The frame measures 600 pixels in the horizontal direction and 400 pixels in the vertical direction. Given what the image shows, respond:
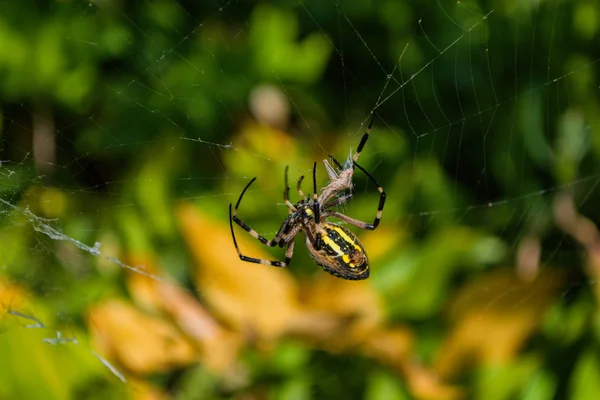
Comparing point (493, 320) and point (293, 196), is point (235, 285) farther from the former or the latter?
point (493, 320)

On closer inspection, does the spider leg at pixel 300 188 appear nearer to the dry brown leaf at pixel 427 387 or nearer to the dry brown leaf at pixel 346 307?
the dry brown leaf at pixel 346 307

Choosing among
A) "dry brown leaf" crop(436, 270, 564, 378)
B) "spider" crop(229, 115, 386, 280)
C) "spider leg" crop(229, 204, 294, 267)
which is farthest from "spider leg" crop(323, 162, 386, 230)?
"dry brown leaf" crop(436, 270, 564, 378)

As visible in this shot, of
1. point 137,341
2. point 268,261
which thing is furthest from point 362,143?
point 137,341

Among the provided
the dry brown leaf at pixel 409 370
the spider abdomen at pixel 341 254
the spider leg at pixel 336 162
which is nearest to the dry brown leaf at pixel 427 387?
the dry brown leaf at pixel 409 370

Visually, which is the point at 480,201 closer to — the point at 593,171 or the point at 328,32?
the point at 593,171

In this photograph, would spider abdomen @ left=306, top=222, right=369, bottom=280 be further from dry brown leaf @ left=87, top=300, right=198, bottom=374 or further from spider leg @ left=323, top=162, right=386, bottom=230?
dry brown leaf @ left=87, top=300, right=198, bottom=374

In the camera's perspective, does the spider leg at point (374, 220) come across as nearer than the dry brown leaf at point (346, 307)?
No

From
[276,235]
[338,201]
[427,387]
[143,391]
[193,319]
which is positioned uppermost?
[338,201]

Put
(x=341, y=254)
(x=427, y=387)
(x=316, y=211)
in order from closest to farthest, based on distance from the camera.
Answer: (x=427, y=387) → (x=341, y=254) → (x=316, y=211)
